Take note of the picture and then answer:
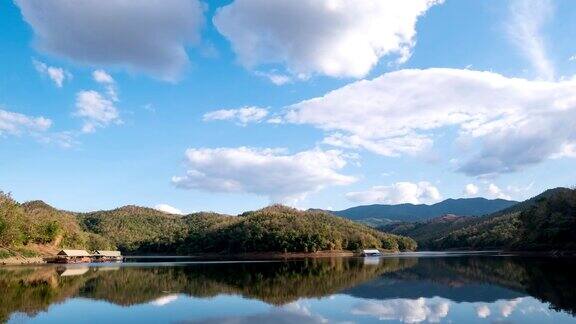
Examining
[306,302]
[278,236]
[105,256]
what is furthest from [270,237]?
[306,302]

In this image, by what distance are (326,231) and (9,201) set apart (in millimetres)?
93068

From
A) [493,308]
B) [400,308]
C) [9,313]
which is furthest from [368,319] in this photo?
[9,313]

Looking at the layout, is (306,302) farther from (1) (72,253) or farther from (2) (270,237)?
(2) (270,237)

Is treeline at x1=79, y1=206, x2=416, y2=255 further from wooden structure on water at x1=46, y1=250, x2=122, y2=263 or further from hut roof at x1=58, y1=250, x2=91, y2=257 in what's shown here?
hut roof at x1=58, y1=250, x2=91, y2=257

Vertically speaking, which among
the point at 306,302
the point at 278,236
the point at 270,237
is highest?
the point at 278,236

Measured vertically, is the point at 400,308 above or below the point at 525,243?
below

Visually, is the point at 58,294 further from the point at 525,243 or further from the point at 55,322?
the point at 525,243

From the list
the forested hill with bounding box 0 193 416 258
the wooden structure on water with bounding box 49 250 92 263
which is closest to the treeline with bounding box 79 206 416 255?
the forested hill with bounding box 0 193 416 258

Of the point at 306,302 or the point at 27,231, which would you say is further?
the point at 27,231

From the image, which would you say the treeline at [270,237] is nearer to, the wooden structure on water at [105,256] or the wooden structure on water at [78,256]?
the wooden structure on water at [105,256]

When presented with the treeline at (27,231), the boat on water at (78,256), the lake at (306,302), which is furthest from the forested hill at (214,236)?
the lake at (306,302)

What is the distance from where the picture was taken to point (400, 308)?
2548 cm

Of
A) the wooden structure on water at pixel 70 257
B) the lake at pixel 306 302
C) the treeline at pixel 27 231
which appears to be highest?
the treeline at pixel 27 231

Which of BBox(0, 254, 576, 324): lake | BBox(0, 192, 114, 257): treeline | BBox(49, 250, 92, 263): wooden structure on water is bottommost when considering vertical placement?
BBox(0, 254, 576, 324): lake
